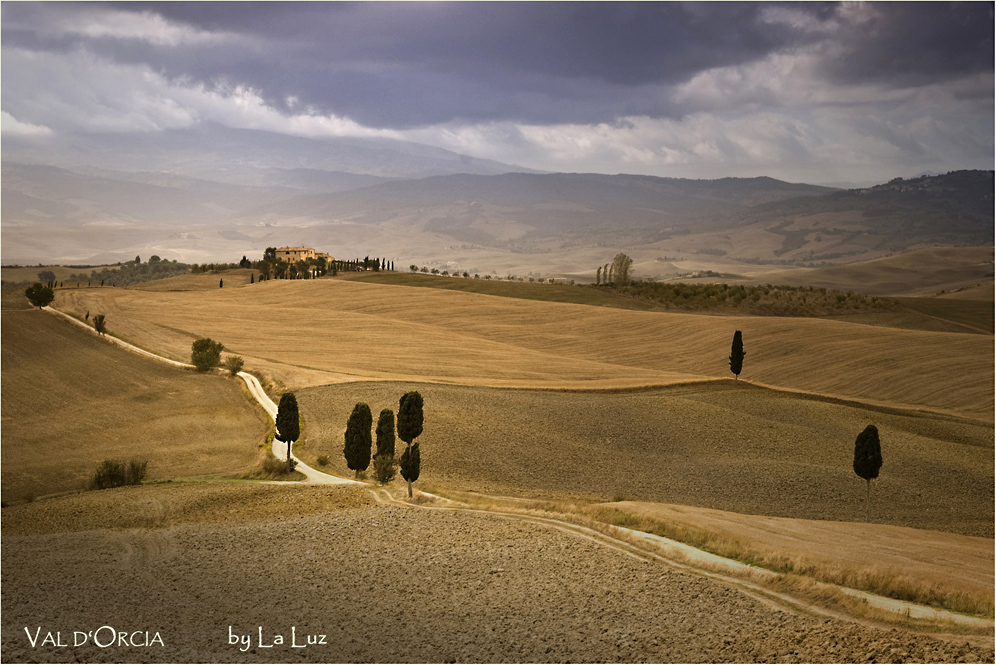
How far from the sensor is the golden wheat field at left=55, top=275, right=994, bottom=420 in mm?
52156

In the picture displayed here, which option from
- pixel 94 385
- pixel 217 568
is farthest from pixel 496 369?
→ pixel 217 568

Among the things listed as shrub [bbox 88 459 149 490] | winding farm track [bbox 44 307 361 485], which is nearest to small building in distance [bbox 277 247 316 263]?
winding farm track [bbox 44 307 361 485]

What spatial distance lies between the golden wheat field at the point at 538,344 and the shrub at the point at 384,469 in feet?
62.4

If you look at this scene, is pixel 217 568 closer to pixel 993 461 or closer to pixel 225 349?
pixel 993 461

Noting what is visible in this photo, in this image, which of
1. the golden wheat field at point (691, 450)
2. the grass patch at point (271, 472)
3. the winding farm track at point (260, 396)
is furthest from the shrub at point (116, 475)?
the golden wheat field at point (691, 450)

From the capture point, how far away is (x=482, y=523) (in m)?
21.5

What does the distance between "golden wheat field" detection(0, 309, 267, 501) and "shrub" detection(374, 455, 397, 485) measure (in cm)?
708

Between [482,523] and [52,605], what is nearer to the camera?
[52,605]

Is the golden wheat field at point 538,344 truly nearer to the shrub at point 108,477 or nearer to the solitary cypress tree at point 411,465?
the shrub at point 108,477

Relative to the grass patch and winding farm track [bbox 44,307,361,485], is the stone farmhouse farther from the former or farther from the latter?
the grass patch

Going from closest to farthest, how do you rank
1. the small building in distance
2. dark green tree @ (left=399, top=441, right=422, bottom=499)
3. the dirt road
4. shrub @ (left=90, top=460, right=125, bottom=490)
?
the dirt road
dark green tree @ (left=399, top=441, right=422, bottom=499)
shrub @ (left=90, top=460, right=125, bottom=490)
the small building in distance

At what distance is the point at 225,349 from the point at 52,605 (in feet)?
151

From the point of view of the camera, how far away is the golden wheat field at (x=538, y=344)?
52156 millimetres

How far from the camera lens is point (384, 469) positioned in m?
29.2
